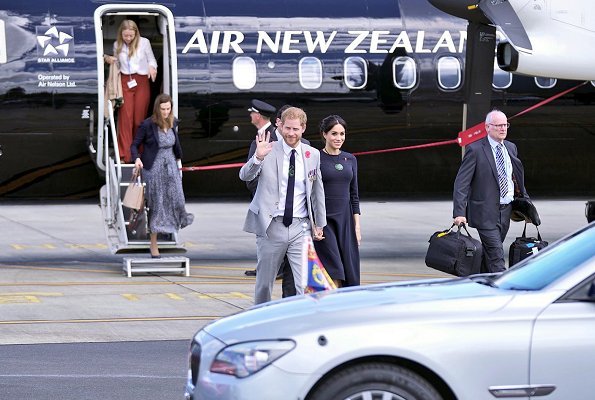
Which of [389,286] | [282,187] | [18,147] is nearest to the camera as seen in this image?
[389,286]

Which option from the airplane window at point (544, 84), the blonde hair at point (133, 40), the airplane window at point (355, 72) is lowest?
A: the airplane window at point (544, 84)

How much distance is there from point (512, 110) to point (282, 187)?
9475 millimetres

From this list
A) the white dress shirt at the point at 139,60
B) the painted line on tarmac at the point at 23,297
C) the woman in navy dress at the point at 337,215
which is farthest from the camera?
the white dress shirt at the point at 139,60

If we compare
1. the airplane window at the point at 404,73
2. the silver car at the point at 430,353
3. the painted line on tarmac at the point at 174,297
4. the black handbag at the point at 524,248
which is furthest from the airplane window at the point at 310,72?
the silver car at the point at 430,353

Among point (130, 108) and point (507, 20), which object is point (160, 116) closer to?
point (130, 108)

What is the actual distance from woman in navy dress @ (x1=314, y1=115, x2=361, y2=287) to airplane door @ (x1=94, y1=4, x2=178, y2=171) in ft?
20.1

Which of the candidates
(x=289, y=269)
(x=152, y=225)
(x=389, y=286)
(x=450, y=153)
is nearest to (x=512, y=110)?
(x=450, y=153)

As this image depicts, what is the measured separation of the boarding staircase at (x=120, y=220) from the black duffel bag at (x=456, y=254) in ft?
14.3

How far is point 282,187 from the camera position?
977 cm

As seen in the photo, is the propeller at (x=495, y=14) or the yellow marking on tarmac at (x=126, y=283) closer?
the yellow marking on tarmac at (x=126, y=283)

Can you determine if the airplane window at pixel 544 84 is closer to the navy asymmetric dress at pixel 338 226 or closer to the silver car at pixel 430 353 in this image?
the navy asymmetric dress at pixel 338 226

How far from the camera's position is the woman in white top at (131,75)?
52.1 ft

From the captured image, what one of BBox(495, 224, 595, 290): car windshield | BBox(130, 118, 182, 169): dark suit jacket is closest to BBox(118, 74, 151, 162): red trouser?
BBox(130, 118, 182, 169): dark suit jacket

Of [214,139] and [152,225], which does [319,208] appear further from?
[214,139]
